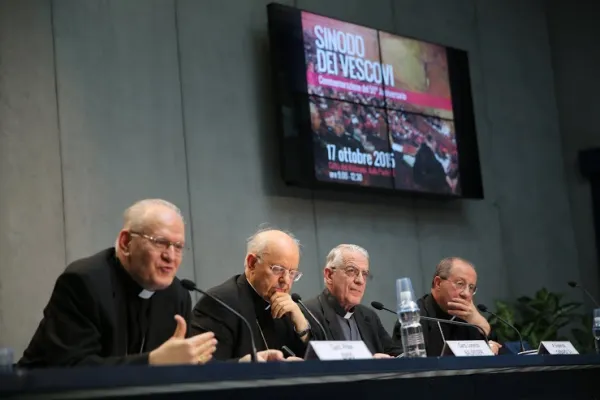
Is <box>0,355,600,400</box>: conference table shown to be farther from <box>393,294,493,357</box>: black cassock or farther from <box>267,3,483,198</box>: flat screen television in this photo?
<box>267,3,483,198</box>: flat screen television

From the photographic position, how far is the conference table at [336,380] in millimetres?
2158

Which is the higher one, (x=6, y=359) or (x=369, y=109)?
(x=369, y=109)

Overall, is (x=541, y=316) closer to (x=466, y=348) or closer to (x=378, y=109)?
(x=378, y=109)

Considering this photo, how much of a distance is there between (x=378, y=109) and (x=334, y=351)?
13.1ft

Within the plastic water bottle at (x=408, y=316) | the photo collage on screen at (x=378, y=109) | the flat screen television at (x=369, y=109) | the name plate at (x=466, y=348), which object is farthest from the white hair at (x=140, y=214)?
the photo collage on screen at (x=378, y=109)

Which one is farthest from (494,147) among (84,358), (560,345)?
(84,358)

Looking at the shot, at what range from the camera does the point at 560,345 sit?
4.39 meters

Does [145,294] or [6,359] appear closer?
[6,359]

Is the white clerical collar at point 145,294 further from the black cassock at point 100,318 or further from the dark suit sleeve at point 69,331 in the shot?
the dark suit sleeve at point 69,331

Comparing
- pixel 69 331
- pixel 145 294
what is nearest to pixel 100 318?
pixel 69 331

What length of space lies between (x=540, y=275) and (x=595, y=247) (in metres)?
0.71

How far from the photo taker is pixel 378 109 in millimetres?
6812

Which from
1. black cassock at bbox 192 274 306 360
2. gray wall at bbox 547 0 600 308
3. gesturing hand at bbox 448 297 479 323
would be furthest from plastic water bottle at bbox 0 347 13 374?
gray wall at bbox 547 0 600 308

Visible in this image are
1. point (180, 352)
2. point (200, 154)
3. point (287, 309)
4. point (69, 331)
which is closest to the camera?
point (180, 352)
